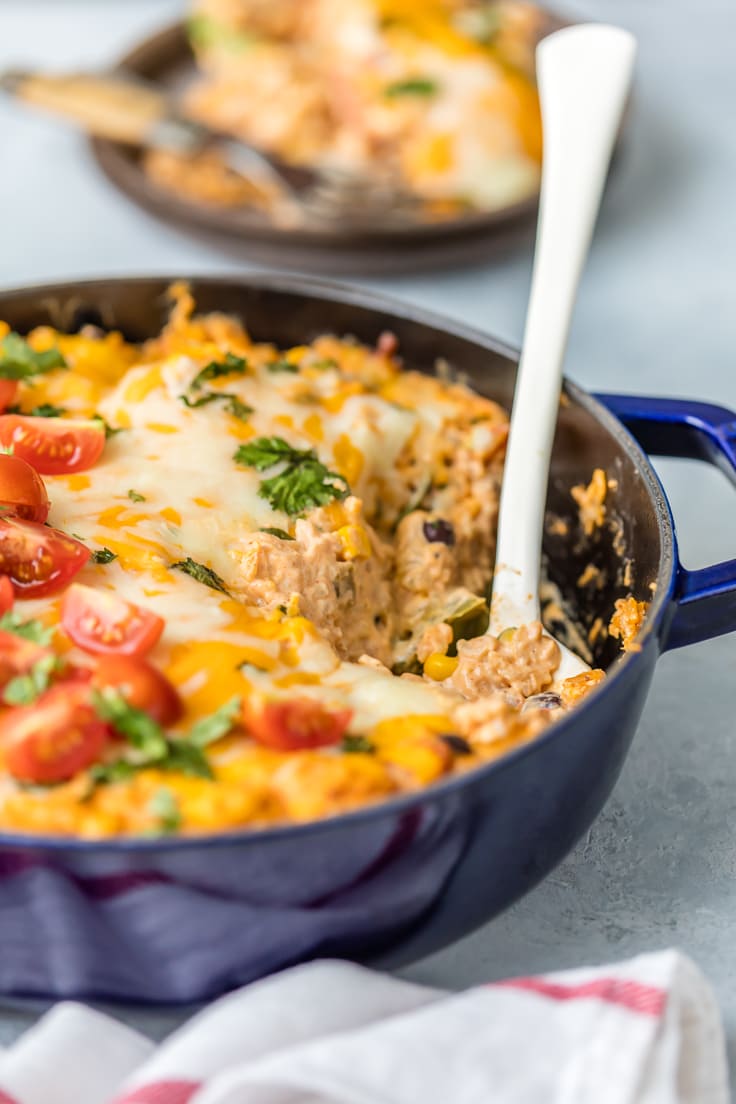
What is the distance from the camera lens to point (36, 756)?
1.93 m

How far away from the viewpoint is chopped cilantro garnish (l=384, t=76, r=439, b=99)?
188 inches

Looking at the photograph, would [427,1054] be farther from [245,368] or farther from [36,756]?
[245,368]

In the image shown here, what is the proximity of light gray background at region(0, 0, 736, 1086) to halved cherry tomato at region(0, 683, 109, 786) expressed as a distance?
18.7 inches

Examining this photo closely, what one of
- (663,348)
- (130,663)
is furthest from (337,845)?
(663,348)

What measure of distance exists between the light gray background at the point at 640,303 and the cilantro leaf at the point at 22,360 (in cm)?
132

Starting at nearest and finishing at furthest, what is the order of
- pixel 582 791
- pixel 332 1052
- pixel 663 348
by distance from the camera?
pixel 332 1052, pixel 582 791, pixel 663 348

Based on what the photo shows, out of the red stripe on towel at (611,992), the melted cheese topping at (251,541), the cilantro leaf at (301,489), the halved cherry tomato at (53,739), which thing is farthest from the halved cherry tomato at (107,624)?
the red stripe on towel at (611,992)

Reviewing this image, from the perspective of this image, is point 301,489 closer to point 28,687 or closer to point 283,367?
point 283,367

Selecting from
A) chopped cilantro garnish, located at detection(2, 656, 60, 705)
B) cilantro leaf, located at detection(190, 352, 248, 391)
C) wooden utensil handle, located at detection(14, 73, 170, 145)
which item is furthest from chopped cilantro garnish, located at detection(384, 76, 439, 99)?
chopped cilantro garnish, located at detection(2, 656, 60, 705)

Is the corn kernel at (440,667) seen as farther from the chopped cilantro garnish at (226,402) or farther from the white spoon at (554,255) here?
the chopped cilantro garnish at (226,402)

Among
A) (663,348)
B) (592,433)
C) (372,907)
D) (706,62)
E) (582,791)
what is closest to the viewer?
(372,907)

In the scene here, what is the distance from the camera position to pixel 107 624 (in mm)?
2160

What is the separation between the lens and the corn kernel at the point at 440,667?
2.58m

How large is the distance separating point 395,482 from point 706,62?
3.73m
